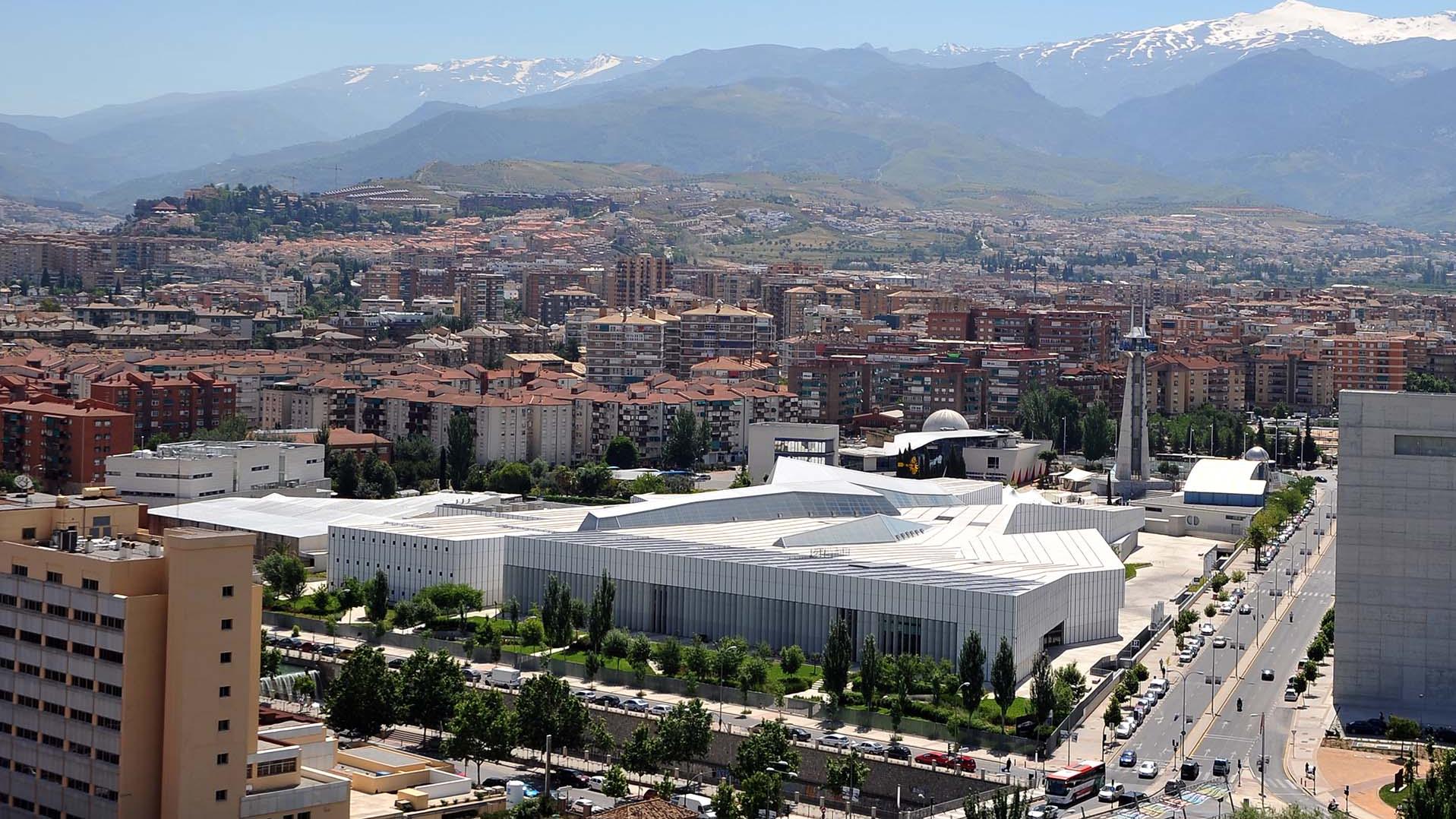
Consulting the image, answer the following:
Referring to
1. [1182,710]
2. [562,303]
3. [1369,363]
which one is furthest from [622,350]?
[1182,710]

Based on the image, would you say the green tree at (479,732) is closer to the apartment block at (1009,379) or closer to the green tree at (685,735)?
the green tree at (685,735)

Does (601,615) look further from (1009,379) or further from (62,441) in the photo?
(1009,379)

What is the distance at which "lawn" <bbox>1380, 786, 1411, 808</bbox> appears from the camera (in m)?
32.5

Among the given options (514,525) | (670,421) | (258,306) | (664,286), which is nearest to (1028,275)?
(664,286)

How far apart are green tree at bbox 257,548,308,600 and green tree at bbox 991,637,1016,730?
688 inches

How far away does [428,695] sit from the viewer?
1366 inches

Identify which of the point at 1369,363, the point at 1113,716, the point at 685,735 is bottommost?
the point at 1113,716

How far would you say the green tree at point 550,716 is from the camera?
33.3 m

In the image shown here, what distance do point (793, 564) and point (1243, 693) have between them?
9.41m

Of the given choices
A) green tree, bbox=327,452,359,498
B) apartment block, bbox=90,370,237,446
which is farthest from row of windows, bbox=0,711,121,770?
apartment block, bbox=90,370,237,446

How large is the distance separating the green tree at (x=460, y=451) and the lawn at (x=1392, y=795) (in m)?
41.3

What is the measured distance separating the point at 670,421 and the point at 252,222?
91971mm

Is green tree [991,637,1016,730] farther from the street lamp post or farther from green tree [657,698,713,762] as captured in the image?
green tree [657,698,713,762]

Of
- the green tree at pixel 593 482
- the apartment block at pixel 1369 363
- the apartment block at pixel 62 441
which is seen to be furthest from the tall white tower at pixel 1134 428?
the apartment block at pixel 62 441
